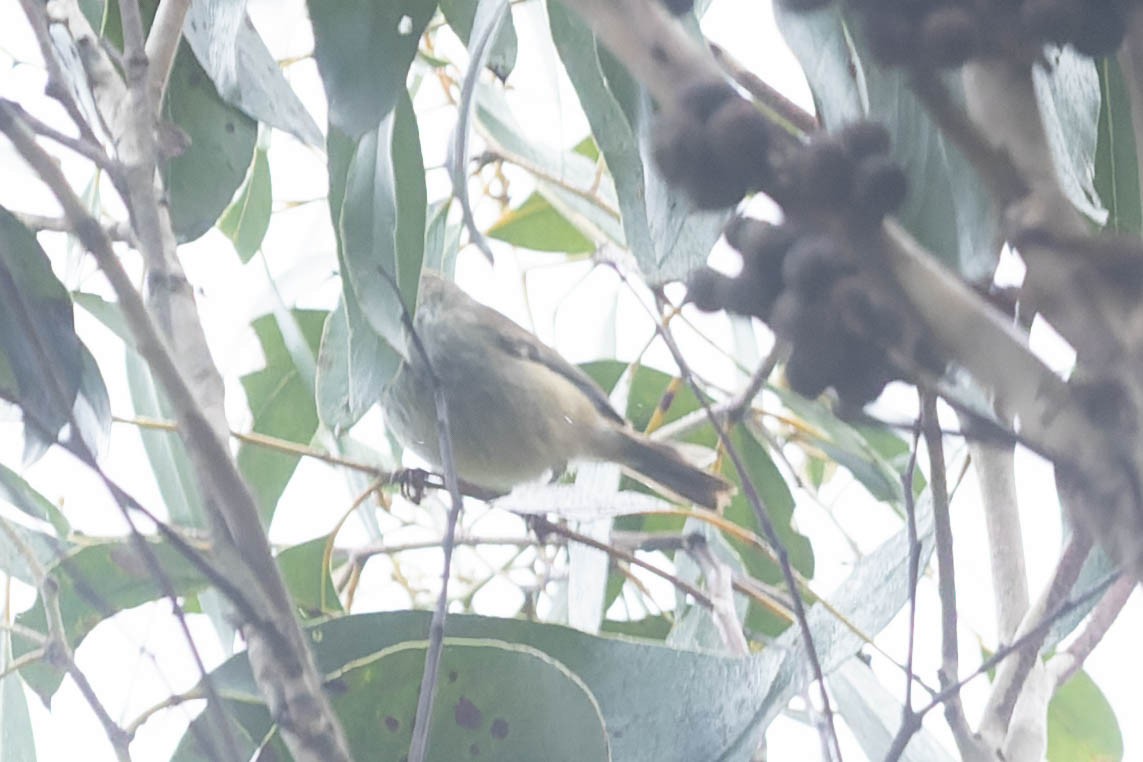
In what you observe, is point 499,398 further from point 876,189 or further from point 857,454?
point 876,189

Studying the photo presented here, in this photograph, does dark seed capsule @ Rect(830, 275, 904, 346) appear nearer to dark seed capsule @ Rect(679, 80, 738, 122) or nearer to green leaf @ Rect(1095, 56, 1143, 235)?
dark seed capsule @ Rect(679, 80, 738, 122)

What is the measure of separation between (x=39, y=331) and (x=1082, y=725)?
1023 millimetres

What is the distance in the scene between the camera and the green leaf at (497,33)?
1.00 metres

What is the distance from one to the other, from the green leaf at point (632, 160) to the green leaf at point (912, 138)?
92 millimetres

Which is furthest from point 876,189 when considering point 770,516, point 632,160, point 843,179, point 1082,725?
point 1082,725

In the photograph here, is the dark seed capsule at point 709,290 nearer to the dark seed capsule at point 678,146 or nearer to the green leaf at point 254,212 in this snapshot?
the dark seed capsule at point 678,146

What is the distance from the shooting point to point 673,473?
181 cm

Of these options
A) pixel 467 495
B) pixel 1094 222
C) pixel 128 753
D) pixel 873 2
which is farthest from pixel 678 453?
pixel 873 2

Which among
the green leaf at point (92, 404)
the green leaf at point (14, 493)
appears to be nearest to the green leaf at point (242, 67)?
the green leaf at point (92, 404)

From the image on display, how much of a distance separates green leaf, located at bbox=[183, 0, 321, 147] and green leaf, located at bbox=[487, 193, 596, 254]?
26.0 inches

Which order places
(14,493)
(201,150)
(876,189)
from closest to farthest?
(876,189) < (14,493) < (201,150)

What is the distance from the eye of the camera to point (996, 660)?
674 mm

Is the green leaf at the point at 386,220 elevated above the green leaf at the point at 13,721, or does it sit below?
above

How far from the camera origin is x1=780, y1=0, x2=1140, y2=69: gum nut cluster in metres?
0.39
